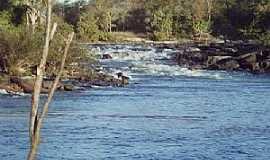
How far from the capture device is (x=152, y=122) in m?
20.7

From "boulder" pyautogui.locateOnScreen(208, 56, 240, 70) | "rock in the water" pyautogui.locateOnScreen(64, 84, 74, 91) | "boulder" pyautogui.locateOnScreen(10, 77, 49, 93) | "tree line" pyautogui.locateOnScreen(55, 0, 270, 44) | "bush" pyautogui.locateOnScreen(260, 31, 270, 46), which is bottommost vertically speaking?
"boulder" pyautogui.locateOnScreen(208, 56, 240, 70)

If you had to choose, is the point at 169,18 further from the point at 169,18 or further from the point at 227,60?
the point at 227,60

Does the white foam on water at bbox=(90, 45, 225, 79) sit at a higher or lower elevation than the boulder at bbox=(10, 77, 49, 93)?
lower

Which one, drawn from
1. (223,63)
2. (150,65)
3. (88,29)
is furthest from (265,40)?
(88,29)

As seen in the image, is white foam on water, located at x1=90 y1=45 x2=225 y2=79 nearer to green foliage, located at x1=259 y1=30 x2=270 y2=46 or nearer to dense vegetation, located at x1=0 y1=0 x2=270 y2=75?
green foliage, located at x1=259 y1=30 x2=270 y2=46

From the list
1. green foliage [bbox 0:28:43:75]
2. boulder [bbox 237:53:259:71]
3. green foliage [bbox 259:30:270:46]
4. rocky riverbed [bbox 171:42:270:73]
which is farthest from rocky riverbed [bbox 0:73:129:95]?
green foliage [bbox 259:30:270:46]

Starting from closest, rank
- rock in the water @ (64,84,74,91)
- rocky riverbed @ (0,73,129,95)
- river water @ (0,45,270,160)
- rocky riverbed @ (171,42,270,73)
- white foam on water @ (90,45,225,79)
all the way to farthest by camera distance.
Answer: river water @ (0,45,270,160)
rocky riverbed @ (0,73,129,95)
rock in the water @ (64,84,74,91)
white foam on water @ (90,45,225,79)
rocky riverbed @ (171,42,270,73)

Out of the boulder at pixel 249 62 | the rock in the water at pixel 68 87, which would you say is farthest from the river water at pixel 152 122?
the boulder at pixel 249 62

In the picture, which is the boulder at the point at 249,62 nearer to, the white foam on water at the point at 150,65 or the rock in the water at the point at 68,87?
the white foam on water at the point at 150,65

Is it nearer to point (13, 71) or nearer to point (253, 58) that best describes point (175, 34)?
point (253, 58)

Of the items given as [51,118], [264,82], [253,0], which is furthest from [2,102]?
[253,0]

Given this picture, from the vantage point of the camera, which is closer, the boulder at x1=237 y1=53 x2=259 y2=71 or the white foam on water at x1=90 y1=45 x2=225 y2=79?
the white foam on water at x1=90 y1=45 x2=225 y2=79

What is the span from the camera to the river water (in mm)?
15406

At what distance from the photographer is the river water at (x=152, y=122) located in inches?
607
